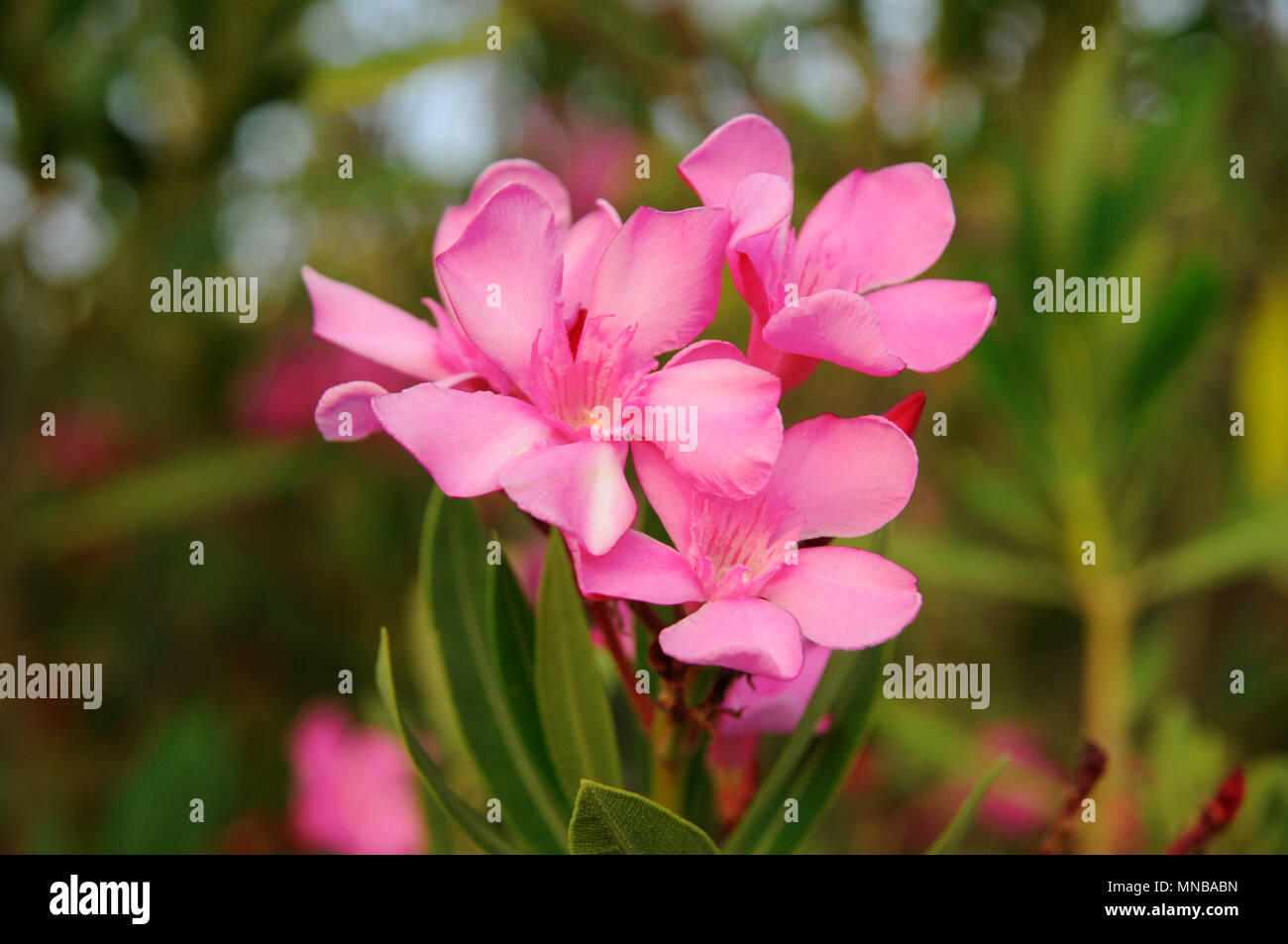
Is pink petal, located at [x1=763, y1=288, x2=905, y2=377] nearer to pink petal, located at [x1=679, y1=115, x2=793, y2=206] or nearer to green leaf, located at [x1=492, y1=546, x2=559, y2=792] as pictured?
pink petal, located at [x1=679, y1=115, x2=793, y2=206]

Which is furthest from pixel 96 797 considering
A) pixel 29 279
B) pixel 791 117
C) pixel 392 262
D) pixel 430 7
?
pixel 791 117

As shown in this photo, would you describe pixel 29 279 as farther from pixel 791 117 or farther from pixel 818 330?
pixel 818 330

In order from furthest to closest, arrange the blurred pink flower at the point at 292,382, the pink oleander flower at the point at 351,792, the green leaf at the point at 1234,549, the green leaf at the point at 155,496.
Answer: the blurred pink flower at the point at 292,382, the green leaf at the point at 155,496, the pink oleander flower at the point at 351,792, the green leaf at the point at 1234,549

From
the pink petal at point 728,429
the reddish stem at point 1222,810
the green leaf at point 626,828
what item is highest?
the pink petal at point 728,429

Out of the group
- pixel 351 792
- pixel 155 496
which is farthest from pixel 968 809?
pixel 155 496

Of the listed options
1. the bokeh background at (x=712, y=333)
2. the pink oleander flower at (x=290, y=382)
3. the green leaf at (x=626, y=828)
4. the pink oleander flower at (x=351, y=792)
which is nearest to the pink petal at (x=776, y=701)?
the green leaf at (x=626, y=828)

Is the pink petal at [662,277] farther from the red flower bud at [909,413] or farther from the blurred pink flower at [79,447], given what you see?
the blurred pink flower at [79,447]

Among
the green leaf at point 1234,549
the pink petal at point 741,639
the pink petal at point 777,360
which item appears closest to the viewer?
the pink petal at point 741,639

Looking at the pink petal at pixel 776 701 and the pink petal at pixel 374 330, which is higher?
the pink petal at pixel 374 330
